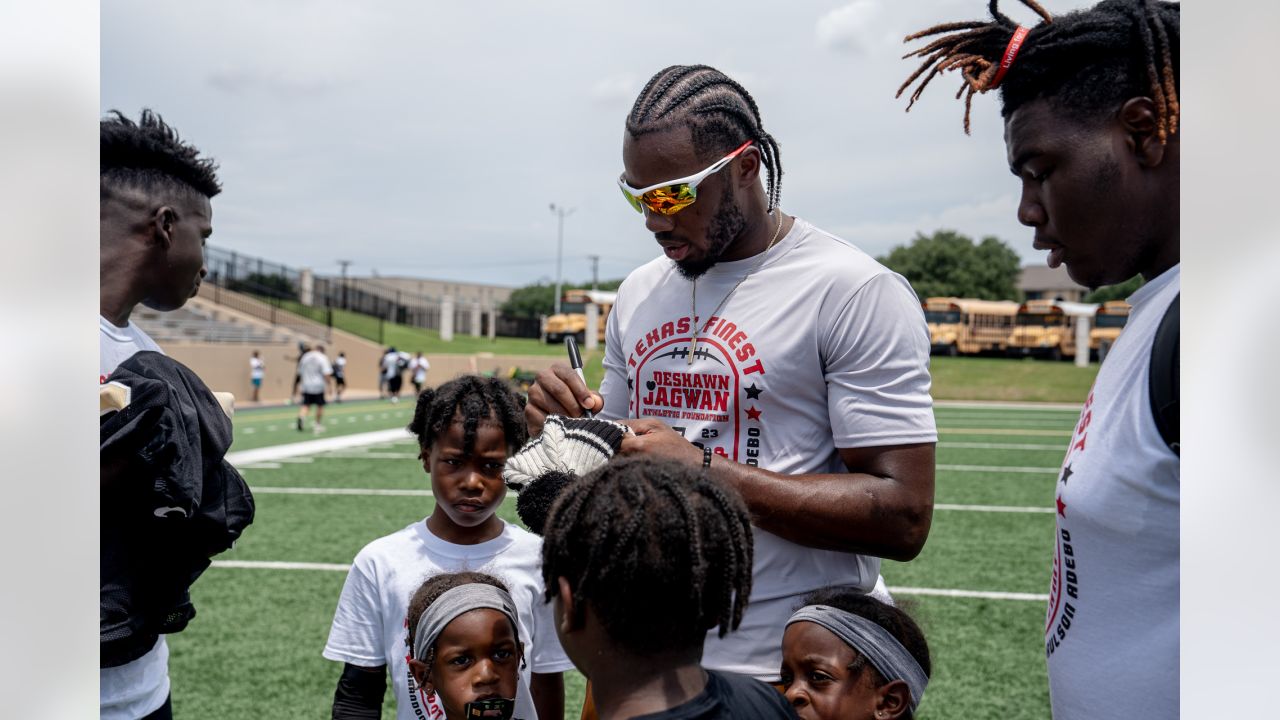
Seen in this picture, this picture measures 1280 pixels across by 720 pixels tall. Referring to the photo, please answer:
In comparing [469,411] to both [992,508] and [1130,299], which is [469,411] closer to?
[1130,299]

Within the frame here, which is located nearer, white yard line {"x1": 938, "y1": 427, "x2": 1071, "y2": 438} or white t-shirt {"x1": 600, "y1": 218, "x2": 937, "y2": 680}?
white t-shirt {"x1": 600, "y1": 218, "x2": 937, "y2": 680}

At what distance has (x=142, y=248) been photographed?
2330 mm

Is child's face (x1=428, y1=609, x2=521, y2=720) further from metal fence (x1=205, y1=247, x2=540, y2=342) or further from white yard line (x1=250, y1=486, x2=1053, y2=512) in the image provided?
metal fence (x1=205, y1=247, x2=540, y2=342)

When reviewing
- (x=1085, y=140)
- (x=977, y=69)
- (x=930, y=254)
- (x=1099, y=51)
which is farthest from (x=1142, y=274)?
(x=930, y=254)

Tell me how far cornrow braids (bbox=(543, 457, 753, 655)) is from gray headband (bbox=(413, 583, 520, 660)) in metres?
1.03

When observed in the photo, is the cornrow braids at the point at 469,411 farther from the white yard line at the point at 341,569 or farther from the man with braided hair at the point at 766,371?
the white yard line at the point at 341,569

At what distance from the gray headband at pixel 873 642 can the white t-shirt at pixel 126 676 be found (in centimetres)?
148

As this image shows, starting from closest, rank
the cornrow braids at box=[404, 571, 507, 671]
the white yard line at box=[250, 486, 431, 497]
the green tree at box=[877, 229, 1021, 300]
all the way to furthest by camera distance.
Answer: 1. the cornrow braids at box=[404, 571, 507, 671]
2. the white yard line at box=[250, 486, 431, 497]
3. the green tree at box=[877, 229, 1021, 300]

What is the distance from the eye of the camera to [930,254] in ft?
235

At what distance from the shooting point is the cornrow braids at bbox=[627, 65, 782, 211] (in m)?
2.20

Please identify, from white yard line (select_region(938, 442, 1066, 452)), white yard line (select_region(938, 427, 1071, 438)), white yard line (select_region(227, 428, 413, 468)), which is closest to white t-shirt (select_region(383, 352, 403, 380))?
white yard line (select_region(227, 428, 413, 468))

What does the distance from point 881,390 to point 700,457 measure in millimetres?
416

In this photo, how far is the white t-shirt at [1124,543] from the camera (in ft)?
4.79
